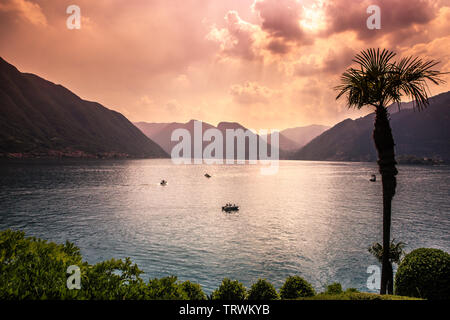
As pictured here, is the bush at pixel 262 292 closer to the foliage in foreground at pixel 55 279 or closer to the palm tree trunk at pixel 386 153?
the foliage in foreground at pixel 55 279

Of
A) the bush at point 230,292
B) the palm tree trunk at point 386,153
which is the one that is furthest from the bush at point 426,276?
the bush at point 230,292

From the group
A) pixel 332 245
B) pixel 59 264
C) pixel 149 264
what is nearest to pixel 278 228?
pixel 332 245

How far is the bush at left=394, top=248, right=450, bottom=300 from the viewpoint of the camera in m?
13.3

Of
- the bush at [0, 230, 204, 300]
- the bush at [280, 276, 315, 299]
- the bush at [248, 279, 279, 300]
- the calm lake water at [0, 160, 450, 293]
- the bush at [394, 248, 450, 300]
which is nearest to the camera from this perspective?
the bush at [0, 230, 204, 300]

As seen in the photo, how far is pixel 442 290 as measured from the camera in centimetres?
1321

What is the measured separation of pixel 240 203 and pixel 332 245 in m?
43.6

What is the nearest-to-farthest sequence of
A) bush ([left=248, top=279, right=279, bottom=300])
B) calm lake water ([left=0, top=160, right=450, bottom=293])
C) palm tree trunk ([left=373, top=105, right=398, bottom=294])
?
palm tree trunk ([left=373, top=105, right=398, bottom=294]) < bush ([left=248, top=279, right=279, bottom=300]) < calm lake water ([left=0, top=160, right=450, bottom=293])

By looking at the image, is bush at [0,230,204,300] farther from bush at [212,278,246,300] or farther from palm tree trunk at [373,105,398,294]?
palm tree trunk at [373,105,398,294]

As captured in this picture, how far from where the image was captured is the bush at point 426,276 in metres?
13.3

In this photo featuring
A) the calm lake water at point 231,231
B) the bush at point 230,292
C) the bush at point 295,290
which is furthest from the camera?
the calm lake water at point 231,231

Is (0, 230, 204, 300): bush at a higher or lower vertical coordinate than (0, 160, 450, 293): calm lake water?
higher

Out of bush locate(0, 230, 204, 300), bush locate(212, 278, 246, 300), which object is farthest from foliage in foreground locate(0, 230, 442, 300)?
bush locate(212, 278, 246, 300)

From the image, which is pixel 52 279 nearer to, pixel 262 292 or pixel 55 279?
pixel 55 279

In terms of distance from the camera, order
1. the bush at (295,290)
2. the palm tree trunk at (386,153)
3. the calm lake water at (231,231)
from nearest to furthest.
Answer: the palm tree trunk at (386,153) → the bush at (295,290) → the calm lake water at (231,231)
